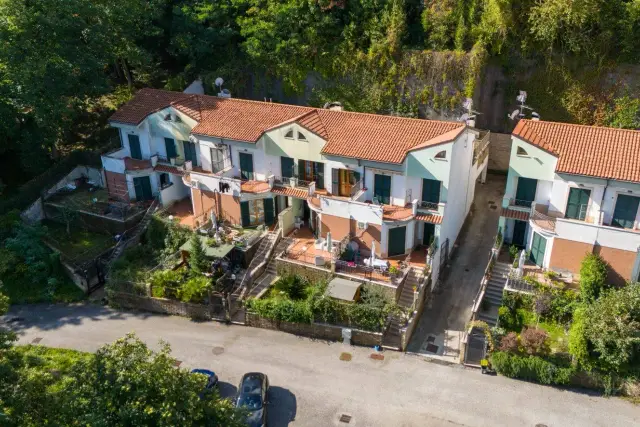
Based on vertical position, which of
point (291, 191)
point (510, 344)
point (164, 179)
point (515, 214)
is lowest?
point (510, 344)

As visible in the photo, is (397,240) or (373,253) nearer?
(373,253)

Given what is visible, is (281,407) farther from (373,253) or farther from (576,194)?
(576,194)

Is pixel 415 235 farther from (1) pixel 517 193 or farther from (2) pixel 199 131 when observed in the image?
(2) pixel 199 131

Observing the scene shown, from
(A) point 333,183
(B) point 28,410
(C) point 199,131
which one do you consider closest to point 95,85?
(C) point 199,131

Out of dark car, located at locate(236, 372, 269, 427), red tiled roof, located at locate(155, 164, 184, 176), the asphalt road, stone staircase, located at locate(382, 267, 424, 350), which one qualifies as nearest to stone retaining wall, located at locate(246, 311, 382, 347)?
the asphalt road

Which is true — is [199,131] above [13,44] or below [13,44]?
below

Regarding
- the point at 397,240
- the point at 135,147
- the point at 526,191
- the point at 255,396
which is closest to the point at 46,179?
the point at 135,147
